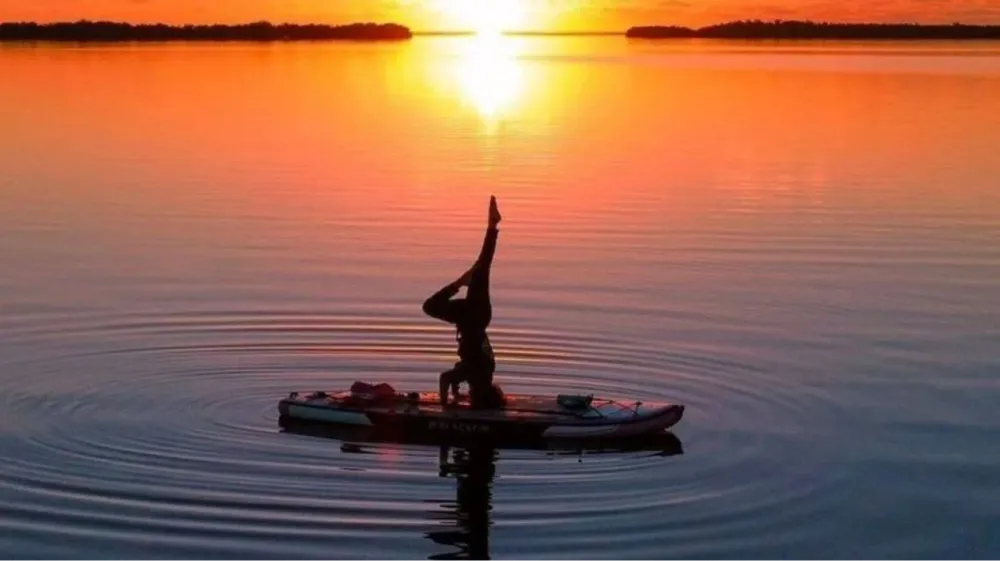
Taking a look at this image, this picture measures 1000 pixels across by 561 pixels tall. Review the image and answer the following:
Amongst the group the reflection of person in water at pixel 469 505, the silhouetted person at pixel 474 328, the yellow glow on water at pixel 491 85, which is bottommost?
the reflection of person in water at pixel 469 505

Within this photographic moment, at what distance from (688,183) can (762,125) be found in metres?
17.7

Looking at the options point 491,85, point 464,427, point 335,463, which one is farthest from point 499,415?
point 491,85

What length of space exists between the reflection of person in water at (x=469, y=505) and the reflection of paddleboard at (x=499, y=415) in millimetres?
314

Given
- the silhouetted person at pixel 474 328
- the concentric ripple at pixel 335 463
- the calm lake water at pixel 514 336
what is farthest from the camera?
the silhouetted person at pixel 474 328

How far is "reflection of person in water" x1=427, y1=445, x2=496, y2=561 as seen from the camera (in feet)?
47.7

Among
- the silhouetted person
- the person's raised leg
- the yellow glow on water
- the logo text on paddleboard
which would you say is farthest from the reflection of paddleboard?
the yellow glow on water

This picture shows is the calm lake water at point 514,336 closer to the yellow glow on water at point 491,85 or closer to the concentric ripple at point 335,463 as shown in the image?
the concentric ripple at point 335,463

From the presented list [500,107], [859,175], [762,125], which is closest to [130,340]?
[859,175]

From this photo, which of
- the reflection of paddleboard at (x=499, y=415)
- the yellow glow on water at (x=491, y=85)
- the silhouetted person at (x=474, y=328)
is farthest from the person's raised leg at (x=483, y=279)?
the yellow glow on water at (x=491, y=85)

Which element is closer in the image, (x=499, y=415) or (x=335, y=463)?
(x=335, y=463)

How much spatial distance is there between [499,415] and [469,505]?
208 centimetres

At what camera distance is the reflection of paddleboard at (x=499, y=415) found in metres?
17.4

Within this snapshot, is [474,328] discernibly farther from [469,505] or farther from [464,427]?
[469,505]

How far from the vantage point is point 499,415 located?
17609 mm
